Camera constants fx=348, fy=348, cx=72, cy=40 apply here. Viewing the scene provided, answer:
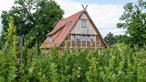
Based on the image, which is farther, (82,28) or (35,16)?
(35,16)

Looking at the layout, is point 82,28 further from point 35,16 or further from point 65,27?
point 35,16

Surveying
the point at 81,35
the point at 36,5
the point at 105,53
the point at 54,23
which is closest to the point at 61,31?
the point at 81,35

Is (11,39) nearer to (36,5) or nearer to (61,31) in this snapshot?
(61,31)

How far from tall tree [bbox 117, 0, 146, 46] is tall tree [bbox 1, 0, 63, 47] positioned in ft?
37.4

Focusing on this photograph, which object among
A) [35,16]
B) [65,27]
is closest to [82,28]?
[65,27]

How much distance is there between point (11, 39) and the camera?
155 inches

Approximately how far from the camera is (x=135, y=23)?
159 feet

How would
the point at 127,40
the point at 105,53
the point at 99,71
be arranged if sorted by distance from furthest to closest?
the point at 127,40
the point at 105,53
the point at 99,71

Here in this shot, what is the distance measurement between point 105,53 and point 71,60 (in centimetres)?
94

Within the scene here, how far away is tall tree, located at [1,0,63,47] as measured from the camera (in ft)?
182

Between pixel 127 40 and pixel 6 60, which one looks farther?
pixel 127 40

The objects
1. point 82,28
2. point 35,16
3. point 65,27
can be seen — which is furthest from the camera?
point 35,16

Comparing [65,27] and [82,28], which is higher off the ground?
[65,27]

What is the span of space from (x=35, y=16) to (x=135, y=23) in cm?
1727
